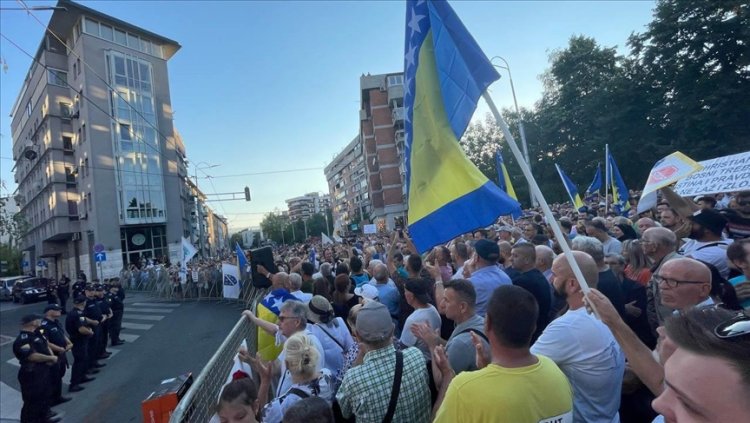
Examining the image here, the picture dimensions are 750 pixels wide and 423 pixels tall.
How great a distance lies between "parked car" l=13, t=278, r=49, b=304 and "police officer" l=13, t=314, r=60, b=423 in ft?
90.5

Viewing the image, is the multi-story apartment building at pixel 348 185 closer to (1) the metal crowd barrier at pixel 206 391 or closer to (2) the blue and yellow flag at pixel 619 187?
(2) the blue and yellow flag at pixel 619 187

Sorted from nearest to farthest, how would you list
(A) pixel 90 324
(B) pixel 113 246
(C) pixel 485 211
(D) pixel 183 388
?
(C) pixel 485 211
(D) pixel 183 388
(A) pixel 90 324
(B) pixel 113 246

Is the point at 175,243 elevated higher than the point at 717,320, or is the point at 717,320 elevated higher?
the point at 175,243

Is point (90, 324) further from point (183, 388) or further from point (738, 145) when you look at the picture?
point (738, 145)

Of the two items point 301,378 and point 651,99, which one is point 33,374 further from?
point 651,99

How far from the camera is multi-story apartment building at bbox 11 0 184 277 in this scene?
35469 mm

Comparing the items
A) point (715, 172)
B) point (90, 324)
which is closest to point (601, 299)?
point (715, 172)

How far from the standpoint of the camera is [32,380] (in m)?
6.84

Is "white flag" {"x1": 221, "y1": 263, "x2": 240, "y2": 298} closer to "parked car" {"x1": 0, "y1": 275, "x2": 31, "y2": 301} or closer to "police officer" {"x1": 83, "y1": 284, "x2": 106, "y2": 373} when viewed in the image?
"police officer" {"x1": 83, "y1": 284, "x2": 106, "y2": 373}

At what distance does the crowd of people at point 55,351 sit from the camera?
6828 mm

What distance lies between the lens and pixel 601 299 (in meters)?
2.04

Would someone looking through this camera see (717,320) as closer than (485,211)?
Yes

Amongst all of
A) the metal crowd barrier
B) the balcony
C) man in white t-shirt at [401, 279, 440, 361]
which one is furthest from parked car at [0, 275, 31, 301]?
the balcony

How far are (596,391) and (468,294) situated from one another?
981mm
